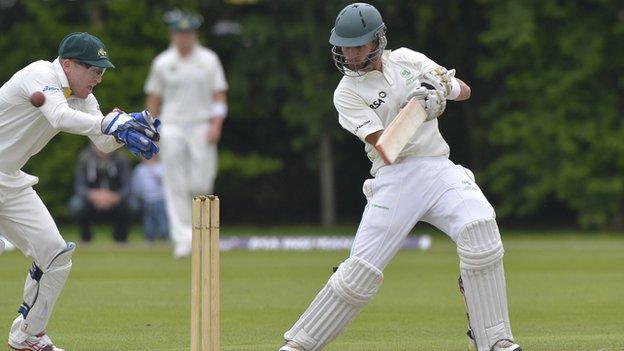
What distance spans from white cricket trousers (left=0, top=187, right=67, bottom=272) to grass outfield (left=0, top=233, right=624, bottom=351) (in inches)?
21.6

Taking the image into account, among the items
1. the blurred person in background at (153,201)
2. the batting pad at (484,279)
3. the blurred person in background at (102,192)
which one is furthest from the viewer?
the blurred person in background at (153,201)

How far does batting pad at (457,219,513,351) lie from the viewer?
20.1 feet

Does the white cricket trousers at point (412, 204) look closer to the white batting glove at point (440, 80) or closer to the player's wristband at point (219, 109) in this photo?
the white batting glove at point (440, 80)

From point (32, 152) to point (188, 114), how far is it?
5848 mm

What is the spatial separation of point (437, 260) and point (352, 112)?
597cm

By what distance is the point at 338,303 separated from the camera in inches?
244

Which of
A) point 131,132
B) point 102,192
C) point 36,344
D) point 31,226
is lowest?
point 36,344

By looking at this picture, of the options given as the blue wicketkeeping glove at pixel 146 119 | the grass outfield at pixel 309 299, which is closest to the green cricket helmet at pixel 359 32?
the blue wicketkeeping glove at pixel 146 119

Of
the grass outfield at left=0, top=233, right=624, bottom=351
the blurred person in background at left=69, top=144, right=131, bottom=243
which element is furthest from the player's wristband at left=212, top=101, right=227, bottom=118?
the blurred person in background at left=69, top=144, right=131, bottom=243

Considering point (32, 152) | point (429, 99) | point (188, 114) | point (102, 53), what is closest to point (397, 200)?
point (429, 99)

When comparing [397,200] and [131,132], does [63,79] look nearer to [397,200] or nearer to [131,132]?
[131,132]

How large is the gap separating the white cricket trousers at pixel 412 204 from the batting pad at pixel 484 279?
0.07 metres

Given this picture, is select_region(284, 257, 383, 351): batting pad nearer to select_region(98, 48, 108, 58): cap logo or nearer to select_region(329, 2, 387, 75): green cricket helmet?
select_region(329, 2, 387, 75): green cricket helmet

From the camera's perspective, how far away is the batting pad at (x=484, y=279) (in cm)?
614
